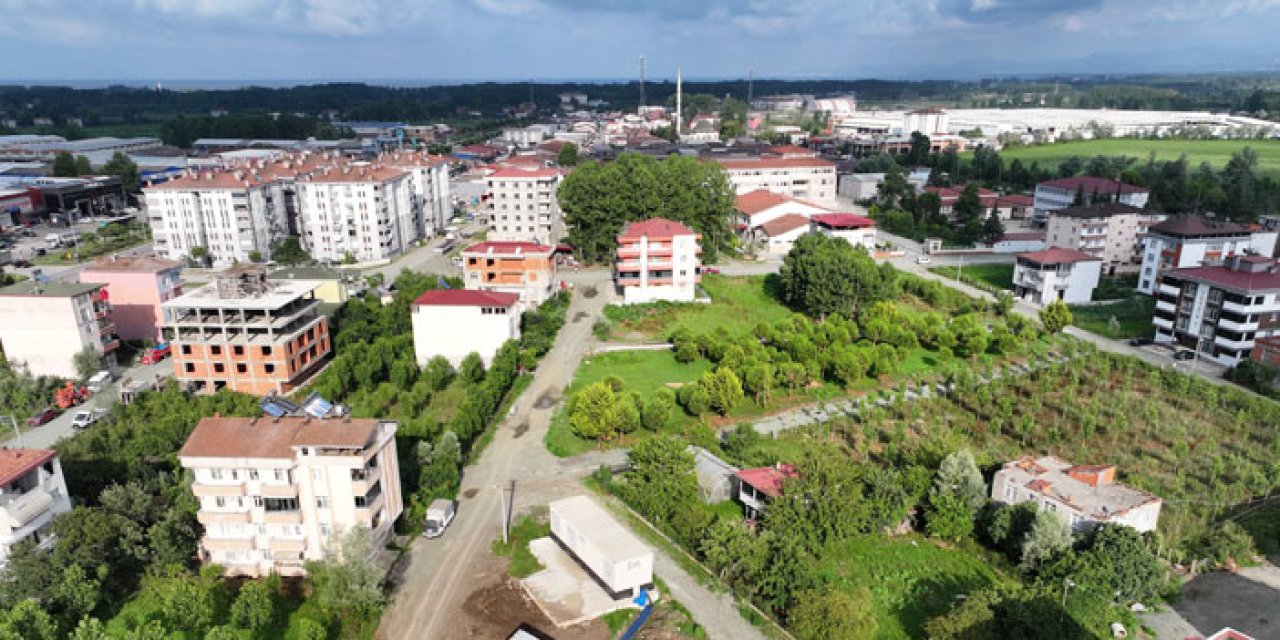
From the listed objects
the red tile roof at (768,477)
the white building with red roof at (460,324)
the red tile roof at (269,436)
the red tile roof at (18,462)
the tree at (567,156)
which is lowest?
the red tile roof at (768,477)

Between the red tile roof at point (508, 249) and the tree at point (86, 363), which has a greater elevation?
the red tile roof at point (508, 249)

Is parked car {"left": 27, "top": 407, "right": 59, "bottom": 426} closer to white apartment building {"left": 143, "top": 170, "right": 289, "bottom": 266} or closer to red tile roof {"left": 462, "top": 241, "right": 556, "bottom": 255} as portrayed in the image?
red tile roof {"left": 462, "top": 241, "right": 556, "bottom": 255}

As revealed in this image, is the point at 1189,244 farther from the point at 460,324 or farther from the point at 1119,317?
the point at 460,324

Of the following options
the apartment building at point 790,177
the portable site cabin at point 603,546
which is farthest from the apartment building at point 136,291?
the apartment building at point 790,177

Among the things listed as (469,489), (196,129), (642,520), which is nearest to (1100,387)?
(642,520)

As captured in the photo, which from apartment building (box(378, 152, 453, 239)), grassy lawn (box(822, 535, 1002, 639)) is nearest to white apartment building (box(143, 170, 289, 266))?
apartment building (box(378, 152, 453, 239))

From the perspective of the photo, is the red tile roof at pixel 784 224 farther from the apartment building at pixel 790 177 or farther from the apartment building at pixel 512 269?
the apartment building at pixel 512 269

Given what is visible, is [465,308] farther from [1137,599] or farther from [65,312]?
[1137,599]
